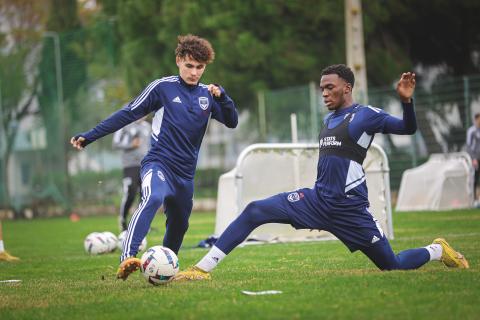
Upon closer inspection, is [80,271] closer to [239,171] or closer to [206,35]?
[239,171]

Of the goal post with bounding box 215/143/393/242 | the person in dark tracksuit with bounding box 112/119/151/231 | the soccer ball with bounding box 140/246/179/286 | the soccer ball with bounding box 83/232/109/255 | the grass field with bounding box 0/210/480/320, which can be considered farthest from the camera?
the person in dark tracksuit with bounding box 112/119/151/231

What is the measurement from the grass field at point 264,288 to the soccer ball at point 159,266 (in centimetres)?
10

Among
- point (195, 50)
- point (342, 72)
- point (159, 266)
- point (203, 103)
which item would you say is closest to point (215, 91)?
point (203, 103)

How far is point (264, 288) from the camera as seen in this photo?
26.6 ft

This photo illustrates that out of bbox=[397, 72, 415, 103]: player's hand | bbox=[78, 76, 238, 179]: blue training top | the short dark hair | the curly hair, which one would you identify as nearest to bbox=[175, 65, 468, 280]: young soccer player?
the short dark hair

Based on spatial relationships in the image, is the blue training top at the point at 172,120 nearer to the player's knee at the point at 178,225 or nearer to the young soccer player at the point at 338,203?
the player's knee at the point at 178,225

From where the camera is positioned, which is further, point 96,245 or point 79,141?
point 96,245

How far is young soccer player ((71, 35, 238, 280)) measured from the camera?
A: 9039 millimetres

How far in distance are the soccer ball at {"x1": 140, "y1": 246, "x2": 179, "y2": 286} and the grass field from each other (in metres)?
0.10

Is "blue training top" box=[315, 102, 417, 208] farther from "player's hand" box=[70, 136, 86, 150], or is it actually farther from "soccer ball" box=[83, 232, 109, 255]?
"soccer ball" box=[83, 232, 109, 255]

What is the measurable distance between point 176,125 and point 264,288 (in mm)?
1861

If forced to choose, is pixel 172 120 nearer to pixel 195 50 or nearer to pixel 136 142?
pixel 195 50

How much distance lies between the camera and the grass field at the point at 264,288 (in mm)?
6707

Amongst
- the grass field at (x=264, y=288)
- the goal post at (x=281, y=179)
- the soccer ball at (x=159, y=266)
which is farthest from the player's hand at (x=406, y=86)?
the goal post at (x=281, y=179)
